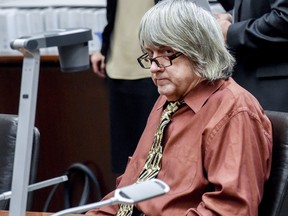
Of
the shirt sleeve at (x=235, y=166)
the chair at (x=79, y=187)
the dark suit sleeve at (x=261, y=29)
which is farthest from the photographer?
the chair at (x=79, y=187)

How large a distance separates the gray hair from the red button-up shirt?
0.06 m

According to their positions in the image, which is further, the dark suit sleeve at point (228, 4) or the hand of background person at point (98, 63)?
the hand of background person at point (98, 63)

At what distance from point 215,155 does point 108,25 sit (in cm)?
128

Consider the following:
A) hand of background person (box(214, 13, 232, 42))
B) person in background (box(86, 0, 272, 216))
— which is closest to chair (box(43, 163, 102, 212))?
hand of background person (box(214, 13, 232, 42))


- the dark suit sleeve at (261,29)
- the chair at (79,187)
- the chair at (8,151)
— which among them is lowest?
the chair at (79,187)

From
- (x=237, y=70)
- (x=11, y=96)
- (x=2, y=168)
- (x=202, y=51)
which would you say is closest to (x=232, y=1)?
(x=237, y=70)

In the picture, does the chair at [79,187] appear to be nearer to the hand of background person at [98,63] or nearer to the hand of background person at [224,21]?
the hand of background person at [98,63]

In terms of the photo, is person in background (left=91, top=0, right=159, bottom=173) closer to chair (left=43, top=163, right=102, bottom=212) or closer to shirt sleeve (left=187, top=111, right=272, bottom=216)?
chair (left=43, top=163, right=102, bottom=212)

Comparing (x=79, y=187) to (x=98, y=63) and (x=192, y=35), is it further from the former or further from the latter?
(x=192, y=35)

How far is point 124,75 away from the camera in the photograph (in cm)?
295

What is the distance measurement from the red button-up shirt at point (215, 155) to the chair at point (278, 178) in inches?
1.2

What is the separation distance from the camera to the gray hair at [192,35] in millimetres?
1844

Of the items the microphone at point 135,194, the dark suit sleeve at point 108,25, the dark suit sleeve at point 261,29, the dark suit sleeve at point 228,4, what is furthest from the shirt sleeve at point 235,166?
the dark suit sleeve at point 108,25

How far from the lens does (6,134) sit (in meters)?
2.17
